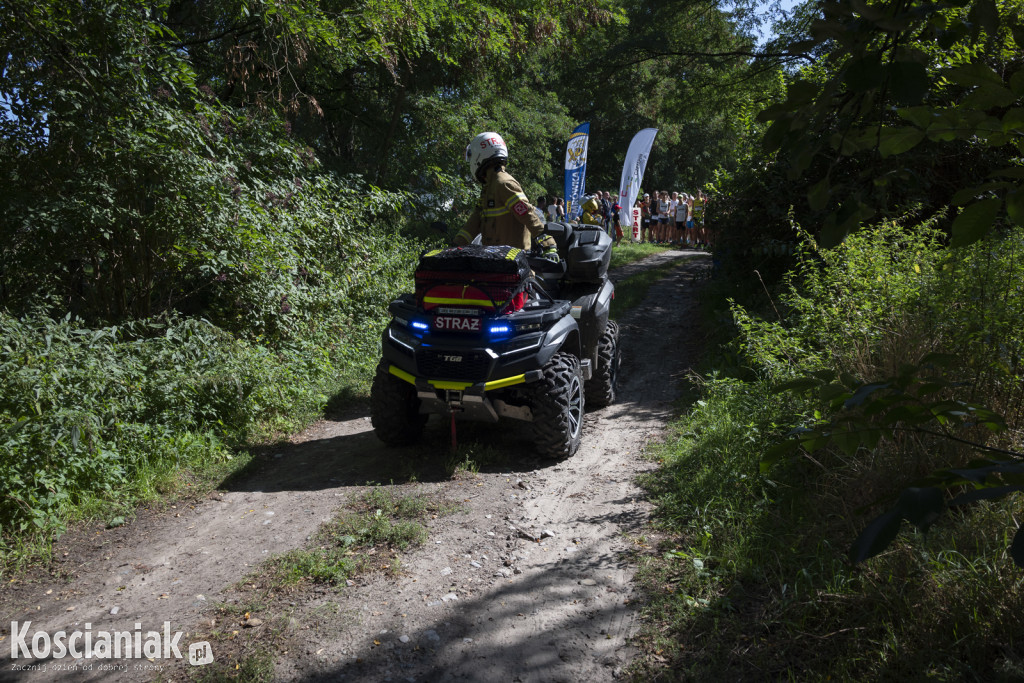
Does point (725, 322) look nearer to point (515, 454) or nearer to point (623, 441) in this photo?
point (623, 441)

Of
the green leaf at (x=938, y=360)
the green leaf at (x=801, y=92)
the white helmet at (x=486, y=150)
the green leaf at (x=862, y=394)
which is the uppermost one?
the white helmet at (x=486, y=150)

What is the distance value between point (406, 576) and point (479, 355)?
1.86m

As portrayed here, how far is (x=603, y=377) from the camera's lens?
723cm

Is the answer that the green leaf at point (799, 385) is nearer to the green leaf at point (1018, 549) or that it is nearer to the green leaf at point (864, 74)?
the green leaf at point (1018, 549)

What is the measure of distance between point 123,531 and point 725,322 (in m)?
7.65

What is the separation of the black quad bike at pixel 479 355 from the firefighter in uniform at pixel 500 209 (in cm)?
89

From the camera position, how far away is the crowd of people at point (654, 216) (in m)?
19.1

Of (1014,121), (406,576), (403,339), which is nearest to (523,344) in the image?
(403,339)

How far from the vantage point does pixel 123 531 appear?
14.7ft

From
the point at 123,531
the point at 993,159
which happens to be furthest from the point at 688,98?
the point at 123,531

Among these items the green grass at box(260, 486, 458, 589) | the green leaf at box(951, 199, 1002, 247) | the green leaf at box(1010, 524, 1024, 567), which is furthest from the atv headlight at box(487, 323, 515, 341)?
the green leaf at box(1010, 524, 1024, 567)

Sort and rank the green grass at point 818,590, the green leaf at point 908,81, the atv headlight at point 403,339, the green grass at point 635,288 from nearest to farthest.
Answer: the green leaf at point 908,81 < the green grass at point 818,590 < the atv headlight at point 403,339 < the green grass at point 635,288
